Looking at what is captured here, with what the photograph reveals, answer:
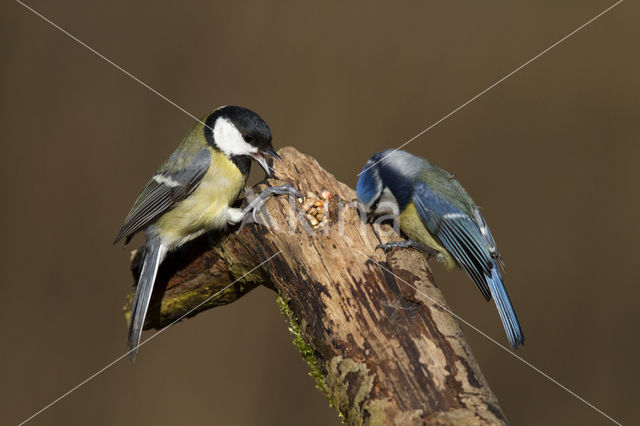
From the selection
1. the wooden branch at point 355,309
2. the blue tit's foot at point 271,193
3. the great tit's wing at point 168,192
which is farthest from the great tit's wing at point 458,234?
the great tit's wing at point 168,192

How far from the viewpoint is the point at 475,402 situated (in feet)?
3.31

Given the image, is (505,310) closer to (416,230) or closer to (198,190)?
(416,230)

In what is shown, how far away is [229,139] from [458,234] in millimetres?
763

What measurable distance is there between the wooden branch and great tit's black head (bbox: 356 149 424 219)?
5cm

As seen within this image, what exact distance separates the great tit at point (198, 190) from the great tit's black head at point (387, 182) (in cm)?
29

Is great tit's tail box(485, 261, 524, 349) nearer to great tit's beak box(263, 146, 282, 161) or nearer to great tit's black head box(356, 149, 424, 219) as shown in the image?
great tit's black head box(356, 149, 424, 219)

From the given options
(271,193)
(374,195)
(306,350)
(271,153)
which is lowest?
(306,350)

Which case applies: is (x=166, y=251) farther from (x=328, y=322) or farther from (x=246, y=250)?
(x=328, y=322)

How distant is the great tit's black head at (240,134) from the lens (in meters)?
1.57

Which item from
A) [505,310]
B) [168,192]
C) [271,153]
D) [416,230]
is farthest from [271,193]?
[505,310]

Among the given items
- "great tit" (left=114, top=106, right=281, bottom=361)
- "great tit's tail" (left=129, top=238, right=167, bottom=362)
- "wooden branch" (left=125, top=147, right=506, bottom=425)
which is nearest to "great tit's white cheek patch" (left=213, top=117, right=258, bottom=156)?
"great tit" (left=114, top=106, right=281, bottom=361)

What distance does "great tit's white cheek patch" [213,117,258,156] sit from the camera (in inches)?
63.1

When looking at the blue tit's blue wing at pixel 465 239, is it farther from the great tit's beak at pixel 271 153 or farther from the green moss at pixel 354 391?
the green moss at pixel 354 391

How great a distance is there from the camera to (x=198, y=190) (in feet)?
5.38
